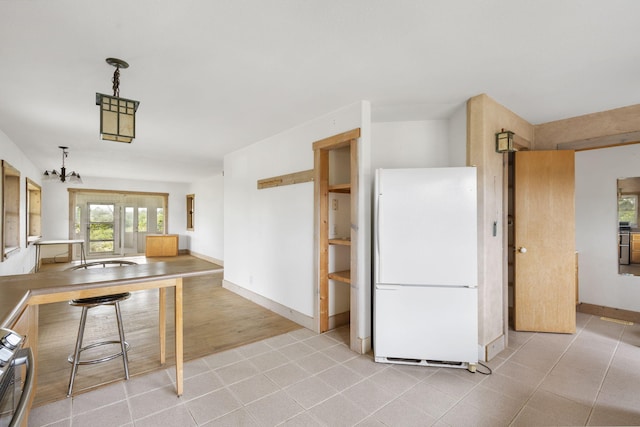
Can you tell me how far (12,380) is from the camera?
99cm

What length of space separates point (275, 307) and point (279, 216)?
1.26 meters

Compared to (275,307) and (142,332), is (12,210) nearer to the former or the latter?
(142,332)

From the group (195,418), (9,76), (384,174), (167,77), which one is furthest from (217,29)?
(195,418)

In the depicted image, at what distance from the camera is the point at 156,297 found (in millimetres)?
4980

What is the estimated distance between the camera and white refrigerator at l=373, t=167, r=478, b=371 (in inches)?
103

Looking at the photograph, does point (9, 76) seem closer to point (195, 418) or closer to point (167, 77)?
point (167, 77)

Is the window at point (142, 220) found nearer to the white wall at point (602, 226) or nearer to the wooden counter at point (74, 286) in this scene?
the wooden counter at point (74, 286)

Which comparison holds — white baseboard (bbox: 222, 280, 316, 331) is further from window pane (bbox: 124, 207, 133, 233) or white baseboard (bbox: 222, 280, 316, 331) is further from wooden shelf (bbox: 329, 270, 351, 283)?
window pane (bbox: 124, 207, 133, 233)

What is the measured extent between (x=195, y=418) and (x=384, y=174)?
236cm

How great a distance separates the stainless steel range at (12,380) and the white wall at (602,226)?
5.54m

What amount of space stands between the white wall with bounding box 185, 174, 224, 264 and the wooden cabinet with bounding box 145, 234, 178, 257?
1.89ft

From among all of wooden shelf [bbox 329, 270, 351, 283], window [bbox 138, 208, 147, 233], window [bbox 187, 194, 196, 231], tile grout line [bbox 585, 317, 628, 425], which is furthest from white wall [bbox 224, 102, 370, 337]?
window [bbox 138, 208, 147, 233]

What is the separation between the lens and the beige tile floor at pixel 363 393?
6.48ft

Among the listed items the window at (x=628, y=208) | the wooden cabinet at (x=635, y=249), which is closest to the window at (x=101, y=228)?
the window at (x=628, y=208)
